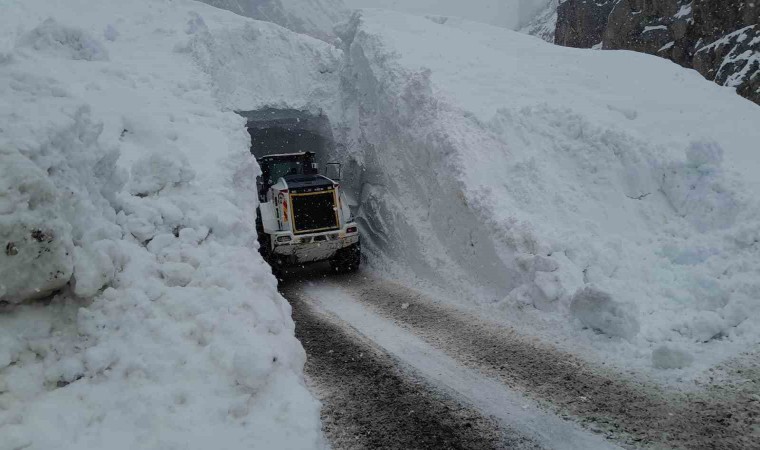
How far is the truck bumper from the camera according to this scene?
1129cm

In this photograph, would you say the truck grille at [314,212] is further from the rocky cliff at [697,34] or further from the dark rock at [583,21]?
the dark rock at [583,21]

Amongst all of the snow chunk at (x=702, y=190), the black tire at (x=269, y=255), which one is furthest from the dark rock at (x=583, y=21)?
the black tire at (x=269, y=255)

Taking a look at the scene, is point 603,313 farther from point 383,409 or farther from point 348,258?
A: point 348,258

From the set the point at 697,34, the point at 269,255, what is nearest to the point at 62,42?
the point at 269,255

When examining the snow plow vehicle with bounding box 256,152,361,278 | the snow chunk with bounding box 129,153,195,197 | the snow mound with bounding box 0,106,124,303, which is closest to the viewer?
the snow mound with bounding box 0,106,124,303

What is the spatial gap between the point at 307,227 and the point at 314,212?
1.31 feet

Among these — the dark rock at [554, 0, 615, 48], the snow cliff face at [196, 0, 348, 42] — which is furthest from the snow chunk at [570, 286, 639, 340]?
the snow cliff face at [196, 0, 348, 42]

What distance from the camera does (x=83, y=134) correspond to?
17.4 feet

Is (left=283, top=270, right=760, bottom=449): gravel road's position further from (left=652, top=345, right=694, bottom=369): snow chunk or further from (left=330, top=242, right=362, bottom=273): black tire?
(left=330, top=242, right=362, bottom=273): black tire

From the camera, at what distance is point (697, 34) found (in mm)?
27125

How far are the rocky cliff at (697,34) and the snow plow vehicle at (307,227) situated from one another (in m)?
20.3

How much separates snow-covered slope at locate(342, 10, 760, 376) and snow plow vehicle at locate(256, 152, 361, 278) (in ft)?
4.03

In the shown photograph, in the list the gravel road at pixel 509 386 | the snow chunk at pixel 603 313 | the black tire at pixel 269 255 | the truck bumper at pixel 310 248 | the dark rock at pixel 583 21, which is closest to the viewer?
the gravel road at pixel 509 386

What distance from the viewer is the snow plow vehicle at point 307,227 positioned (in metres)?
11.4
